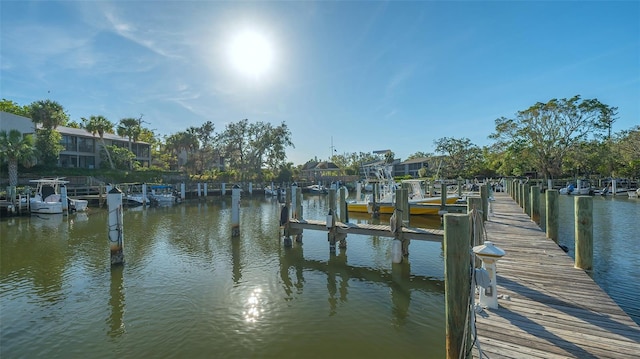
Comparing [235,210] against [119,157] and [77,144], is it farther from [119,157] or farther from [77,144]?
[77,144]

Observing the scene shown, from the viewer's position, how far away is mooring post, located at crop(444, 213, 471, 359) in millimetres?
4082

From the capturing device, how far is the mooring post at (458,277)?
13.4ft

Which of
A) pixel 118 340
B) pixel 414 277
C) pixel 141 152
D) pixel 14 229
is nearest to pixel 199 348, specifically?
pixel 118 340

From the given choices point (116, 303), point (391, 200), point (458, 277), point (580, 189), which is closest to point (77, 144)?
point (391, 200)

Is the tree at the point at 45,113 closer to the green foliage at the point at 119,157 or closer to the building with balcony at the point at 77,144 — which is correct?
the building with balcony at the point at 77,144

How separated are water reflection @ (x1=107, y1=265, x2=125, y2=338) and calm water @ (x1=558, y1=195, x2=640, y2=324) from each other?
1025 cm

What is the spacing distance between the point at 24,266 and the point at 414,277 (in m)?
13.8

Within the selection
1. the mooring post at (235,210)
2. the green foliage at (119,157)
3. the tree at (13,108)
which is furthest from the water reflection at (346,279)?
the tree at (13,108)

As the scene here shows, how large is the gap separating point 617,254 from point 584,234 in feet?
21.9

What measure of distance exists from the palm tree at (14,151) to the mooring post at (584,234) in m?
40.8

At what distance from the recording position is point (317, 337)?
656cm

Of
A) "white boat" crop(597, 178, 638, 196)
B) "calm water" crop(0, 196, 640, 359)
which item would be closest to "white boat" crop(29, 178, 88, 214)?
"calm water" crop(0, 196, 640, 359)

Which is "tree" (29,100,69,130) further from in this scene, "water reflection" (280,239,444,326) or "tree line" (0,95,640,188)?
"water reflection" (280,239,444,326)

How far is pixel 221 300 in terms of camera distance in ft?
27.9
